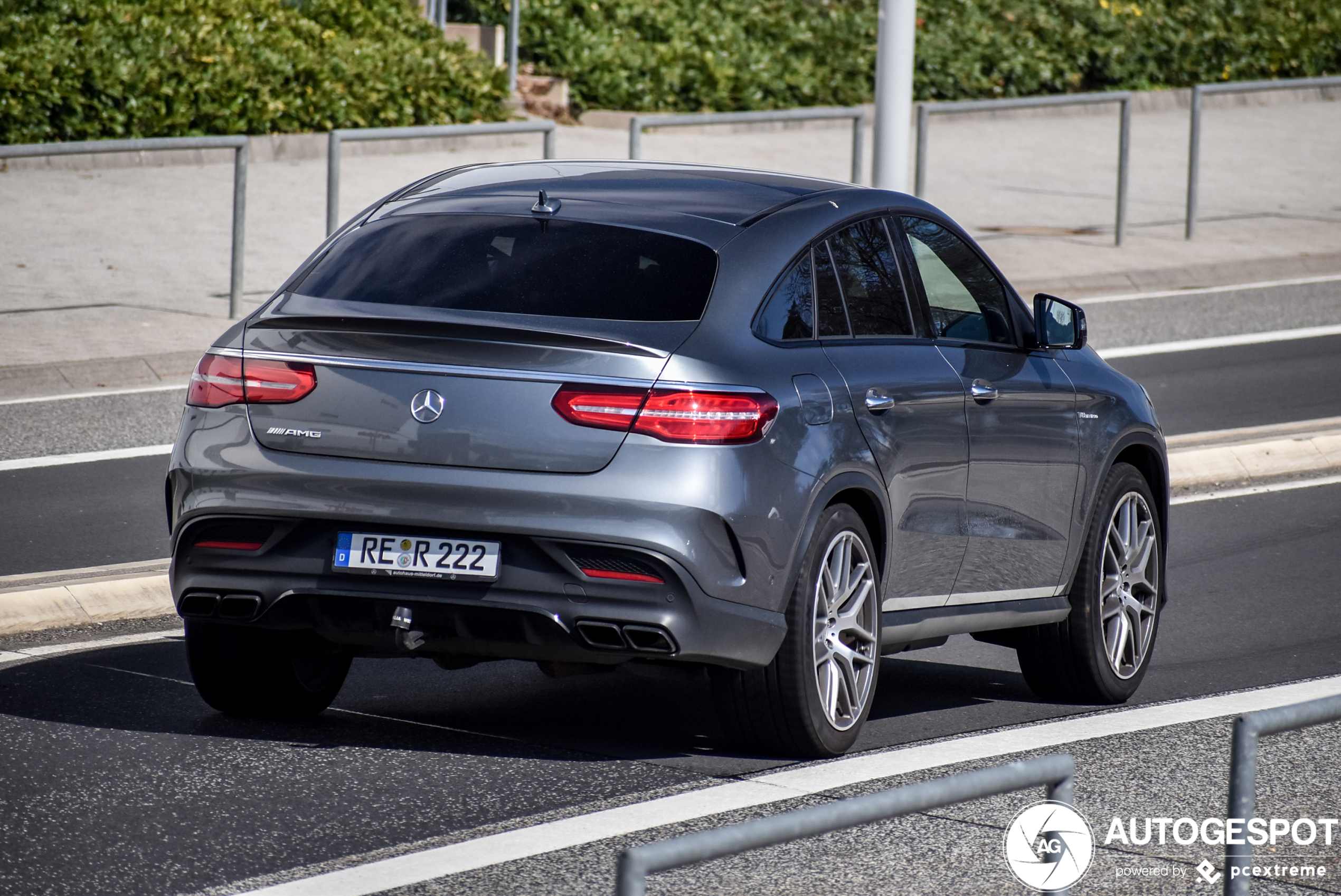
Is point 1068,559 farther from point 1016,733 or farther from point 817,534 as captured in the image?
point 817,534

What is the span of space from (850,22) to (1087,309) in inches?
572

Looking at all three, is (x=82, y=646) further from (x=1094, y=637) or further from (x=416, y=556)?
(x=1094, y=637)

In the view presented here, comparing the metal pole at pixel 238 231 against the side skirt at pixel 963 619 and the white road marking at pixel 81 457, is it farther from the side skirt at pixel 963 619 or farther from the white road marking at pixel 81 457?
the side skirt at pixel 963 619

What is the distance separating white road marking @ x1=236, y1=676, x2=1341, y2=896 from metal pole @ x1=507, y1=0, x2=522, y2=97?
53.9 ft

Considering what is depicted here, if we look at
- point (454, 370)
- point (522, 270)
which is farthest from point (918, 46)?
point (454, 370)

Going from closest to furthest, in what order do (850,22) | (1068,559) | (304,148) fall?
1. (1068,559)
2. (304,148)
3. (850,22)

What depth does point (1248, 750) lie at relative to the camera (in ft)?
11.4

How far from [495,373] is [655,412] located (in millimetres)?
448

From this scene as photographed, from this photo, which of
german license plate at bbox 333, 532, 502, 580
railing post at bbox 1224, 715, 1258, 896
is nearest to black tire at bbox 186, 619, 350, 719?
german license plate at bbox 333, 532, 502, 580

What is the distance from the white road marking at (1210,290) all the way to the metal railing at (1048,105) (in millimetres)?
1413

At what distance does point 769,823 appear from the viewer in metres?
2.80

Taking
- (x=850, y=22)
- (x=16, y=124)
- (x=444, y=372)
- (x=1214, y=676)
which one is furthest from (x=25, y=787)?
(x=850, y=22)

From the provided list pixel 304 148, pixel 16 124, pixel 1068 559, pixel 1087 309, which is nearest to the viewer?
pixel 1068 559

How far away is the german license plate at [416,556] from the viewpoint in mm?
5633
